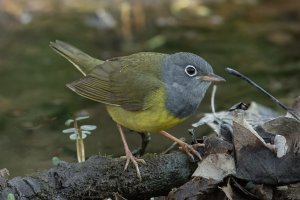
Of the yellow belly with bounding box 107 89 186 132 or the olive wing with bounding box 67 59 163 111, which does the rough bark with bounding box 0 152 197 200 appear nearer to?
the yellow belly with bounding box 107 89 186 132

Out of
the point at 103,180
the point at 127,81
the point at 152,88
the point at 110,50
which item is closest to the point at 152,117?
the point at 152,88

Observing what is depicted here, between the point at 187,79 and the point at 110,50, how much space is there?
4.85 m

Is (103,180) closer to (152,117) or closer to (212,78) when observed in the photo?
(152,117)

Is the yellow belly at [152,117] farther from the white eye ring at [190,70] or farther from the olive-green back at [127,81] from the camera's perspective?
the white eye ring at [190,70]

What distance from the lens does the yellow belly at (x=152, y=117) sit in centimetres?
470

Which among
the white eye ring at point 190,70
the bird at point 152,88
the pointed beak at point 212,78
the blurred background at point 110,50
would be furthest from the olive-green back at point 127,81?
the blurred background at point 110,50

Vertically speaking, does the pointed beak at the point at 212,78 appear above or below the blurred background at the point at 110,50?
below

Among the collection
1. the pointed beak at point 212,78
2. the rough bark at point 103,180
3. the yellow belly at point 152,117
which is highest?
the pointed beak at point 212,78

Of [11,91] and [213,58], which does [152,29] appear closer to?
[213,58]

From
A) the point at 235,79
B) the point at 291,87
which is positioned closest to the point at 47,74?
the point at 235,79

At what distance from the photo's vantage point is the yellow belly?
4.70 m

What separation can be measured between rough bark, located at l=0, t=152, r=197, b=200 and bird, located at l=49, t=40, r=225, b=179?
428 millimetres

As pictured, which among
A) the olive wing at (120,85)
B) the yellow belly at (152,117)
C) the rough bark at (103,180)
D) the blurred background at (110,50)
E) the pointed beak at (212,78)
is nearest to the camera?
the rough bark at (103,180)

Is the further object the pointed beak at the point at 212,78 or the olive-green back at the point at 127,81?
the olive-green back at the point at 127,81
